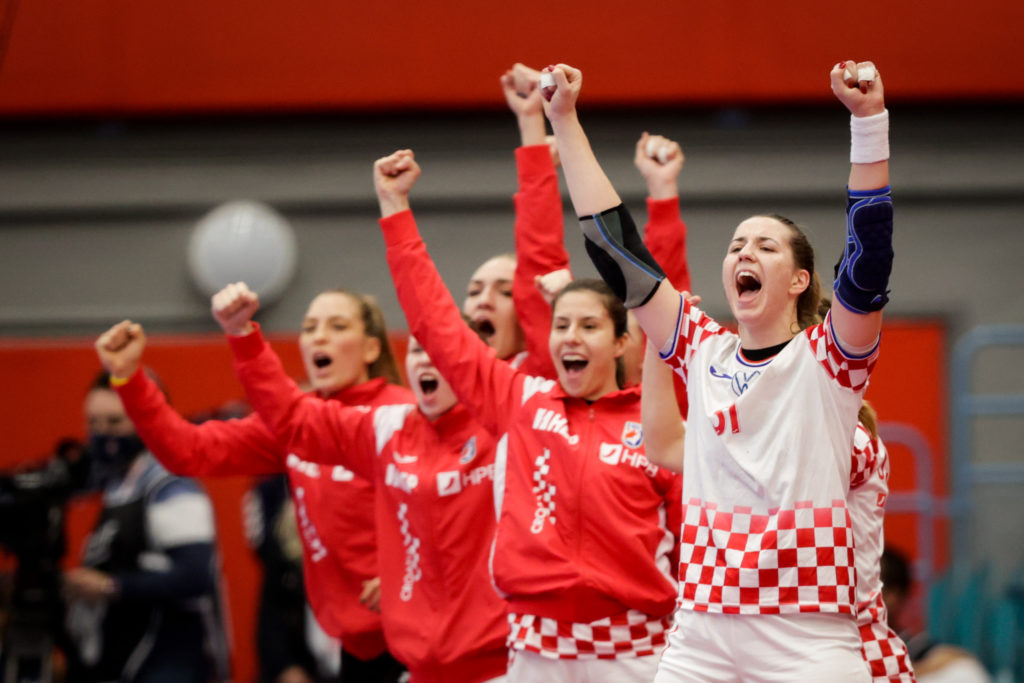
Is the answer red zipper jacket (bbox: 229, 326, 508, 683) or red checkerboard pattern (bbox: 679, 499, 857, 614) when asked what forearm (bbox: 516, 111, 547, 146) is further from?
red checkerboard pattern (bbox: 679, 499, 857, 614)

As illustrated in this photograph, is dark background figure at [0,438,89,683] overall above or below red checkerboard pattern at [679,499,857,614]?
below

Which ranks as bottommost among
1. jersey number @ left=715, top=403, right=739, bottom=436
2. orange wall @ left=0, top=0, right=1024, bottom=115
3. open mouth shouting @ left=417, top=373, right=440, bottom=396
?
jersey number @ left=715, top=403, right=739, bottom=436

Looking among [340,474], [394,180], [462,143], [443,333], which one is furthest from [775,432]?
[462,143]

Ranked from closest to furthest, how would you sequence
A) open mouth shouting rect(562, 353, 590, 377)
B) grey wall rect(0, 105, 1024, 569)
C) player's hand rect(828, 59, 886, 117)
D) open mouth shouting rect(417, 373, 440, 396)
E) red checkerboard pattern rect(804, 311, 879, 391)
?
player's hand rect(828, 59, 886, 117) → red checkerboard pattern rect(804, 311, 879, 391) → open mouth shouting rect(562, 353, 590, 377) → open mouth shouting rect(417, 373, 440, 396) → grey wall rect(0, 105, 1024, 569)

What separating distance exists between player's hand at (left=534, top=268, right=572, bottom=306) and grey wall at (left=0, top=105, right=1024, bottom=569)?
3735 millimetres

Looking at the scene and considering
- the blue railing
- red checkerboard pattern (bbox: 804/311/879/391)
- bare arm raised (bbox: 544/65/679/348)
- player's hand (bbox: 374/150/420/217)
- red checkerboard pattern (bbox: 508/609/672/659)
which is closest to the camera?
red checkerboard pattern (bbox: 804/311/879/391)

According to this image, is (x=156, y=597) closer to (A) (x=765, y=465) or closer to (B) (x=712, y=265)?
(A) (x=765, y=465)

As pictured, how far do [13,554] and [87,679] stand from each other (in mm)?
587

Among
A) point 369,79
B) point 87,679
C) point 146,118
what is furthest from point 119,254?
point 87,679

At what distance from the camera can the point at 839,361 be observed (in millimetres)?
2375

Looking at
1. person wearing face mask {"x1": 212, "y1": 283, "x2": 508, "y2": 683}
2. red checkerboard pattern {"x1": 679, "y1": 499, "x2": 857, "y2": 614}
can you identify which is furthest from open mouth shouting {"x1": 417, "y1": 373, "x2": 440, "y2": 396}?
red checkerboard pattern {"x1": 679, "y1": 499, "x2": 857, "y2": 614}

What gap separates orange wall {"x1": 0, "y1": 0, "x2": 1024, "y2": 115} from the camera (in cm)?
695

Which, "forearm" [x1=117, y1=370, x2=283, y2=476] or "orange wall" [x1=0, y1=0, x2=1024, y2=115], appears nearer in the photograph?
"forearm" [x1=117, y1=370, x2=283, y2=476]

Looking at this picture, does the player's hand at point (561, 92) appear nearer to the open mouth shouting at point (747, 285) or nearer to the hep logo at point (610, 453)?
the open mouth shouting at point (747, 285)
